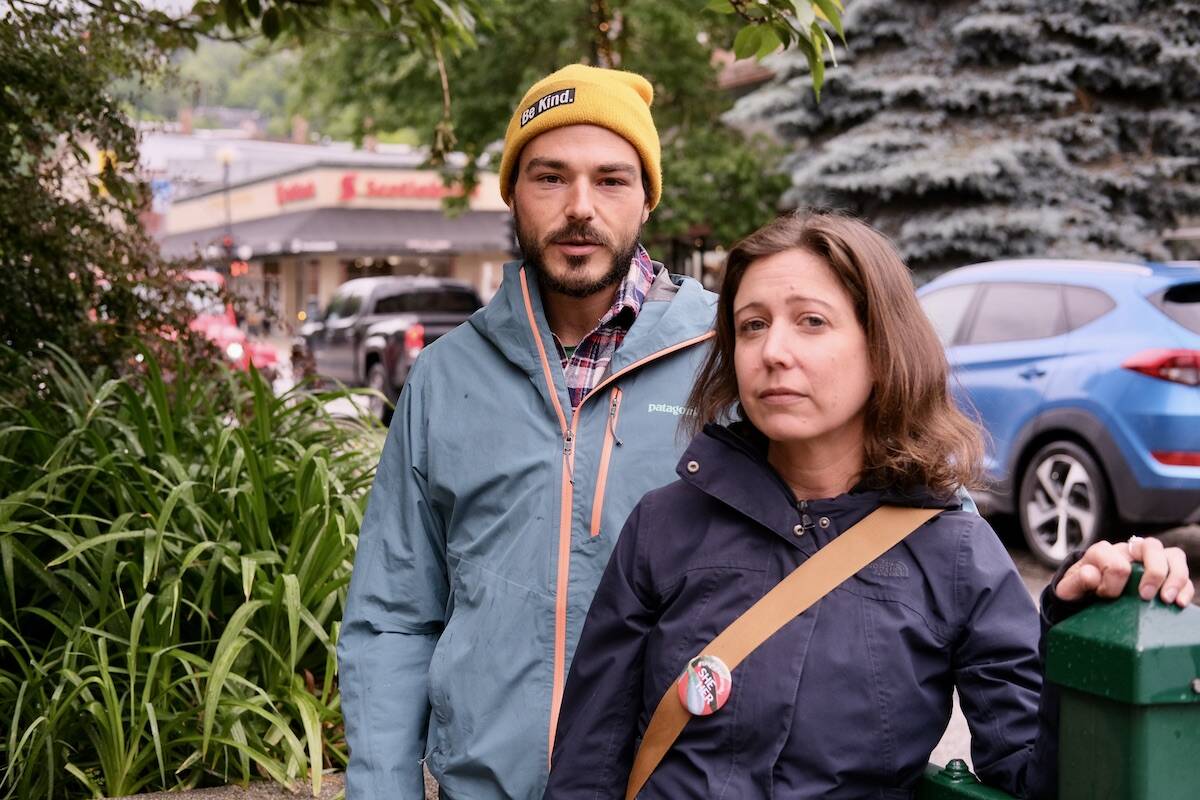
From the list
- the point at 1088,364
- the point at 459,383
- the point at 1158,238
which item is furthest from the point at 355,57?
the point at 459,383

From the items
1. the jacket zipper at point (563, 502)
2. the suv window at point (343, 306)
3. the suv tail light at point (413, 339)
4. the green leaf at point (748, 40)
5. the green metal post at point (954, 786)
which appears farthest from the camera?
the suv window at point (343, 306)

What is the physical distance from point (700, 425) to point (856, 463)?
307mm

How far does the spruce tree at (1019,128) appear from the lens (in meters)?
15.6

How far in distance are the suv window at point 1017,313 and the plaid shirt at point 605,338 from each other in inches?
Answer: 253

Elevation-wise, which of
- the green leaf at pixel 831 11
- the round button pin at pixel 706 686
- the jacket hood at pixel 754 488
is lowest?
the round button pin at pixel 706 686

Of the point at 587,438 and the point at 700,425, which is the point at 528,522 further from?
the point at 700,425

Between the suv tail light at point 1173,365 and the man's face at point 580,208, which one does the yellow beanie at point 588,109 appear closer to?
the man's face at point 580,208

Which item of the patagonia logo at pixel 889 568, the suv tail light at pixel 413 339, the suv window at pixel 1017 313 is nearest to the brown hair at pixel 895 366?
the patagonia logo at pixel 889 568

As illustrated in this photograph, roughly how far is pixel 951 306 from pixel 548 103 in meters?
7.25

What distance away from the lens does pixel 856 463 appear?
75.0 inches

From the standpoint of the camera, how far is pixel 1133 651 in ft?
4.24

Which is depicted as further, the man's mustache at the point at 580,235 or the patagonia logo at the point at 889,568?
the man's mustache at the point at 580,235

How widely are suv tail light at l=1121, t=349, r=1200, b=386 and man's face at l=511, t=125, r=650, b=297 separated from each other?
5.70 m

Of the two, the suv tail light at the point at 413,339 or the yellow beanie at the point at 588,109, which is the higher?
the yellow beanie at the point at 588,109
